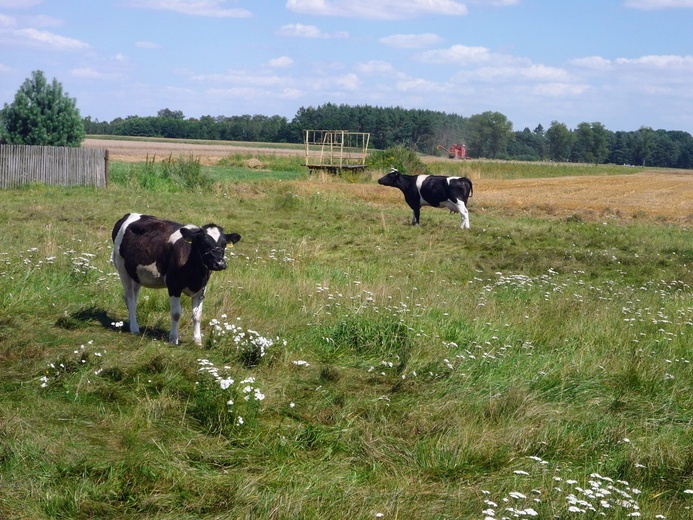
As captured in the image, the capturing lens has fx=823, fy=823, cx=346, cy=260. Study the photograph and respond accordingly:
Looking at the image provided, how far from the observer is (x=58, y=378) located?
746 centimetres

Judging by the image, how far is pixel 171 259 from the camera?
9.45 meters

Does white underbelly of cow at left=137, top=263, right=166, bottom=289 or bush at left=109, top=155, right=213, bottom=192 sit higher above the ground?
bush at left=109, top=155, right=213, bottom=192

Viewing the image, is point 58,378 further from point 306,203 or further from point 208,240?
point 306,203

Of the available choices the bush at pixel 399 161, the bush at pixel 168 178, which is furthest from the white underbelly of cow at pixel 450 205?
the bush at pixel 399 161

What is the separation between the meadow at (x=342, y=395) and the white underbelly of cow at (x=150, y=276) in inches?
23.0

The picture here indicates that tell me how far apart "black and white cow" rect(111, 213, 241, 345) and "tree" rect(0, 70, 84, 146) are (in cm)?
2799

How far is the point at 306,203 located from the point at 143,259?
15739 mm

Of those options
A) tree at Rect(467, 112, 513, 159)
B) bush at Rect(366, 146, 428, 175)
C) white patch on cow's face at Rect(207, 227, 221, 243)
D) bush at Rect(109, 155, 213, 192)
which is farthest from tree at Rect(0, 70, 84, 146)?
tree at Rect(467, 112, 513, 159)

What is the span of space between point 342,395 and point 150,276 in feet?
10.7

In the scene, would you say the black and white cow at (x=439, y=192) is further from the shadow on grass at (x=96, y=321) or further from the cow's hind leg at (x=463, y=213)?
the shadow on grass at (x=96, y=321)

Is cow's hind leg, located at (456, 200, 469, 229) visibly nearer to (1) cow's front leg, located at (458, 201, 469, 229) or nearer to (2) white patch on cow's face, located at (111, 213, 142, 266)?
(1) cow's front leg, located at (458, 201, 469, 229)

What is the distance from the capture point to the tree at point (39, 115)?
117 ft

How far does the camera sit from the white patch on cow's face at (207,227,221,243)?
30.4 ft

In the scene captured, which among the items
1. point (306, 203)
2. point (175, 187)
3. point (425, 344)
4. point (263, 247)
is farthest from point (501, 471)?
point (175, 187)
